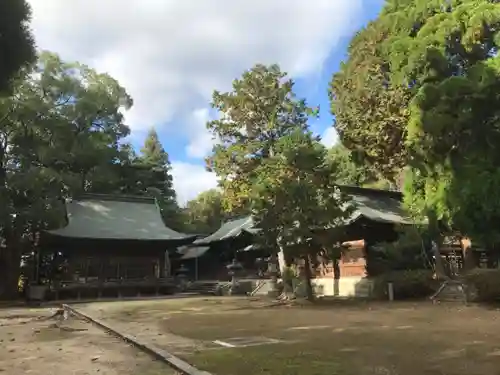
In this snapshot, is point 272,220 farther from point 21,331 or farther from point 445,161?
point 21,331

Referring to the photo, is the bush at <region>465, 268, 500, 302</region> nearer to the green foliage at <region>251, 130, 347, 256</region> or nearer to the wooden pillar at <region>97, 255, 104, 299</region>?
the green foliage at <region>251, 130, 347, 256</region>

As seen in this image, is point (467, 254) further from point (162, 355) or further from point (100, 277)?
point (100, 277)

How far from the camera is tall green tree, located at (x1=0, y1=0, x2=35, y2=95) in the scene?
321 inches

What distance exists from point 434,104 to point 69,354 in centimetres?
851

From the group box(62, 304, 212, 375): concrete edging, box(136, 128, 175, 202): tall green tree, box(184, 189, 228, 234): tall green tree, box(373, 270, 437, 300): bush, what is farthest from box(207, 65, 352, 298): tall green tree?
Result: box(184, 189, 228, 234): tall green tree

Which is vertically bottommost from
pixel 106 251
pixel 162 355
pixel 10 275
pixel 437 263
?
pixel 162 355

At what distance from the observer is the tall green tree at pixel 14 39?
26.8 ft

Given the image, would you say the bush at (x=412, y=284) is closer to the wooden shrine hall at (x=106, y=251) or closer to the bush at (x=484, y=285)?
the bush at (x=484, y=285)

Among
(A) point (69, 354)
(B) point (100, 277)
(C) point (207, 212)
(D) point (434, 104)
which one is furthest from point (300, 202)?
(C) point (207, 212)

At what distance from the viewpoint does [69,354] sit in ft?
27.5

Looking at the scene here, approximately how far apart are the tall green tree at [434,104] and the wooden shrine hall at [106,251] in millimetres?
15545

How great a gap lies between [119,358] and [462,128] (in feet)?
24.8

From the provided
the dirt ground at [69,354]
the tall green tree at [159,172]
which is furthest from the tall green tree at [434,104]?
the tall green tree at [159,172]

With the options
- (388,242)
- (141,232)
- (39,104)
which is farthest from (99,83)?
(388,242)
